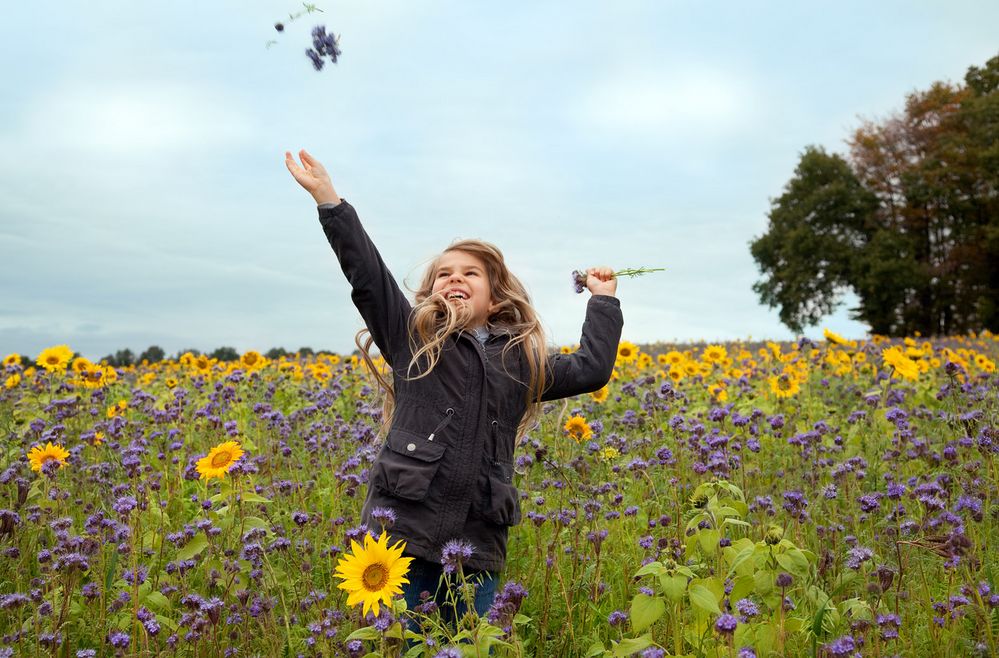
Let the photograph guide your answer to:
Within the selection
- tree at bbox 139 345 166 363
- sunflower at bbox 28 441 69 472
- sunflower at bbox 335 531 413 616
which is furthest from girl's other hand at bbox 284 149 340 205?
tree at bbox 139 345 166 363

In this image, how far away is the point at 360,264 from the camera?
3.40 m

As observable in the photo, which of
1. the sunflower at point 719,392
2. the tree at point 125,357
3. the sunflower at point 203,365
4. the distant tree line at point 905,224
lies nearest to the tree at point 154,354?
the tree at point 125,357

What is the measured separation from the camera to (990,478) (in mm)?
5352

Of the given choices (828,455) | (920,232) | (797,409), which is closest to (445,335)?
(828,455)

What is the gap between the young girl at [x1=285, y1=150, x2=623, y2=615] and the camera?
3262 millimetres

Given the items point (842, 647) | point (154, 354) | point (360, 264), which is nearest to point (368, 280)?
point (360, 264)

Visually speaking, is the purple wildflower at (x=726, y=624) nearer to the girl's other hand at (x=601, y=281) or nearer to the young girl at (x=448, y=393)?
the young girl at (x=448, y=393)

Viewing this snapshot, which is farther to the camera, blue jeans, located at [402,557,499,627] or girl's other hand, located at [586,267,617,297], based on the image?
girl's other hand, located at [586,267,617,297]

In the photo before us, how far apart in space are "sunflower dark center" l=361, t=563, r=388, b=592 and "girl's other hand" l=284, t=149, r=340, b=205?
63.7 inches

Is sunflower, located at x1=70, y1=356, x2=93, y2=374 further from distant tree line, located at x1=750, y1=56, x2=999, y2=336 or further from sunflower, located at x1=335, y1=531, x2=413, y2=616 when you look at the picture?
distant tree line, located at x1=750, y1=56, x2=999, y2=336

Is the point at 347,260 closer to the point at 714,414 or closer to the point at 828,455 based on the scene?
the point at 714,414

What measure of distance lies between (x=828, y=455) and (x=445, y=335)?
3714mm

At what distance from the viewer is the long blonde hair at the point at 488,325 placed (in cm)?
350

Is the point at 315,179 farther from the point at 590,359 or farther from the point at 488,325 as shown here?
the point at 590,359
